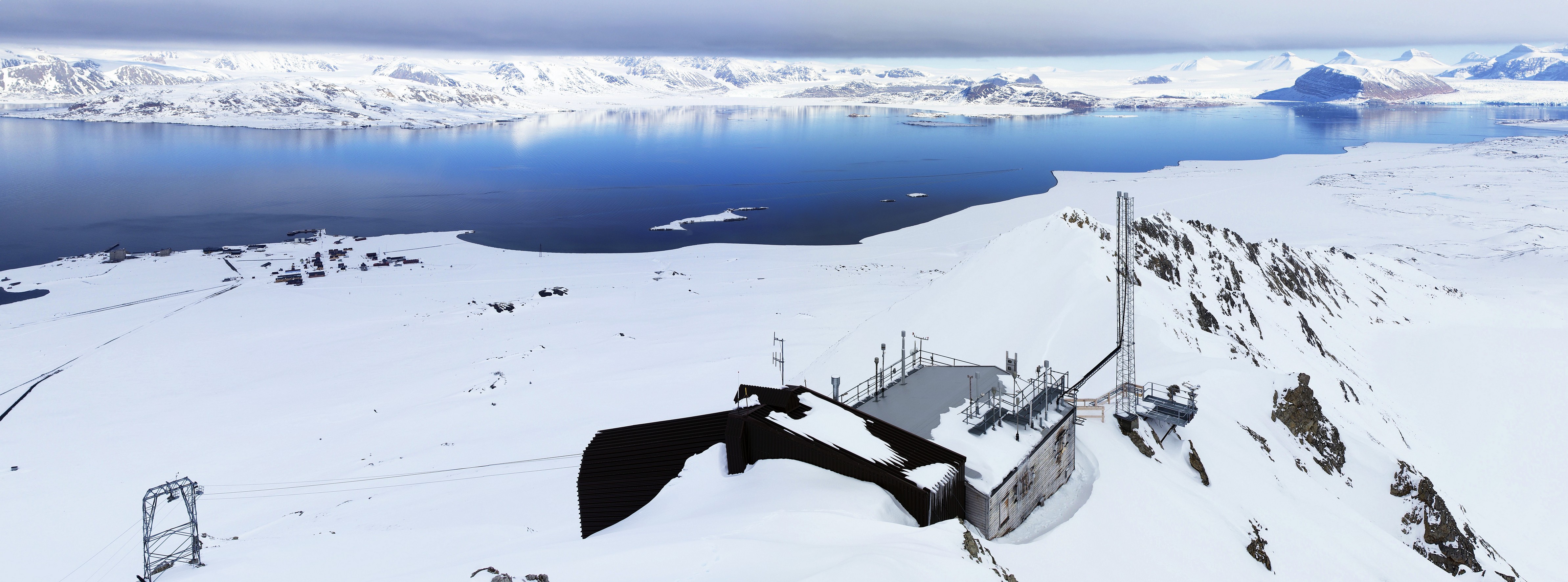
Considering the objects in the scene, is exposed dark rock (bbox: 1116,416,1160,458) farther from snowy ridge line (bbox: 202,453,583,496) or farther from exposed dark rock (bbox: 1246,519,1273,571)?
snowy ridge line (bbox: 202,453,583,496)

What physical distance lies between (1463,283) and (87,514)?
87.6m

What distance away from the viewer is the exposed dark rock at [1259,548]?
65.7 ft

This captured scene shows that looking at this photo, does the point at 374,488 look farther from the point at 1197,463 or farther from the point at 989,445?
the point at 1197,463

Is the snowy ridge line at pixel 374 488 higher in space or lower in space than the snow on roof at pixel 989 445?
lower

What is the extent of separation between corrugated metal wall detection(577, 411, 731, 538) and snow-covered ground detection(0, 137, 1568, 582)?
2.55 ft

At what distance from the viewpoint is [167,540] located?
2514 cm

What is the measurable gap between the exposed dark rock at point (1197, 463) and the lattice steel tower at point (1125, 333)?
77.4 inches

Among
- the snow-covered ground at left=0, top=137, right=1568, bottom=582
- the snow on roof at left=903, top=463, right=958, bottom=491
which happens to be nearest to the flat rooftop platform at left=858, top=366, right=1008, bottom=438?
the snow on roof at left=903, top=463, right=958, bottom=491

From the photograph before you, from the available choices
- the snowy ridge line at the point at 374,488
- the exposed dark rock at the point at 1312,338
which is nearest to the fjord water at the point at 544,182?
the exposed dark rock at the point at 1312,338

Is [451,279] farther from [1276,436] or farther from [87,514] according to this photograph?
[1276,436]

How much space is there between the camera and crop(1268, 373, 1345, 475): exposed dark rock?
2845 cm

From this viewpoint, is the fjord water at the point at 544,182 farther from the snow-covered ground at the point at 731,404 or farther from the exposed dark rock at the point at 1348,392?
the exposed dark rock at the point at 1348,392

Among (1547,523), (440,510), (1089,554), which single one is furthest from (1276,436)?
(440,510)

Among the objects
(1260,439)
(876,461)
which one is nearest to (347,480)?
(876,461)
